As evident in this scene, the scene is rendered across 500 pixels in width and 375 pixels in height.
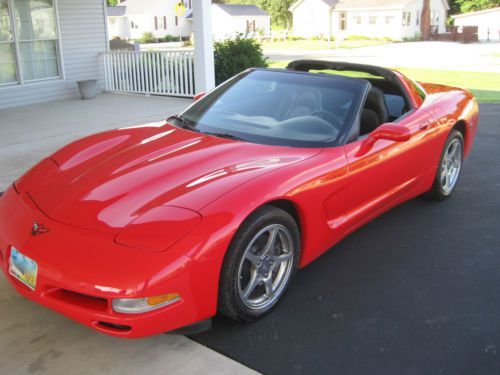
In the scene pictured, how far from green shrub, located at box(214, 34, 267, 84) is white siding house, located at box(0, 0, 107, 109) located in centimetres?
299

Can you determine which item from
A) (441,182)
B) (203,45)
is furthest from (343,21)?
(441,182)

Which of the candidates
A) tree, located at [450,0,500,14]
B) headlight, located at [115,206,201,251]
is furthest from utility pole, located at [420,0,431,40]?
headlight, located at [115,206,201,251]

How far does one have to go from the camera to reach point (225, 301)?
2.95m

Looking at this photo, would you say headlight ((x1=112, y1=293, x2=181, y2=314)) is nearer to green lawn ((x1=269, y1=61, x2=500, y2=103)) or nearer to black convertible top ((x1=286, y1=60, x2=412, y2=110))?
black convertible top ((x1=286, y1=60, x2=412, y2=110))

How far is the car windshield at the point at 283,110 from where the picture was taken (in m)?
3.88

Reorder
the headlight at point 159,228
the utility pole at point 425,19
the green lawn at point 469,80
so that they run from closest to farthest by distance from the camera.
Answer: the headlight at point 159,228 → the green lawn at point 469,80 → the utility pole at point 425,19

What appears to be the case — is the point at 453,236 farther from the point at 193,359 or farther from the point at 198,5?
the point at 198,5

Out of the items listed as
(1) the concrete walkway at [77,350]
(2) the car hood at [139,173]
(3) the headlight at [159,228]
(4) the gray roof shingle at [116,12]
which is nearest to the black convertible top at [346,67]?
(2) the car hood at [139,173]

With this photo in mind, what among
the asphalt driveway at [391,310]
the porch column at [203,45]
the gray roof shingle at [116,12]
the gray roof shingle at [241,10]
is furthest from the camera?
the gray roof shingle at [241,10]

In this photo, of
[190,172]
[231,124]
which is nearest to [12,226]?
[190,172]

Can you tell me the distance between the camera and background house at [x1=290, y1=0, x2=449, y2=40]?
2140 inches

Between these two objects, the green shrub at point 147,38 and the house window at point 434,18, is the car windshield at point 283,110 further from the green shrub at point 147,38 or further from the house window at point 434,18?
the house window at point 434,18

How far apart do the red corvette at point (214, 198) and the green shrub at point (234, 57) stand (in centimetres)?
763

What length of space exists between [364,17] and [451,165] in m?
55.6
